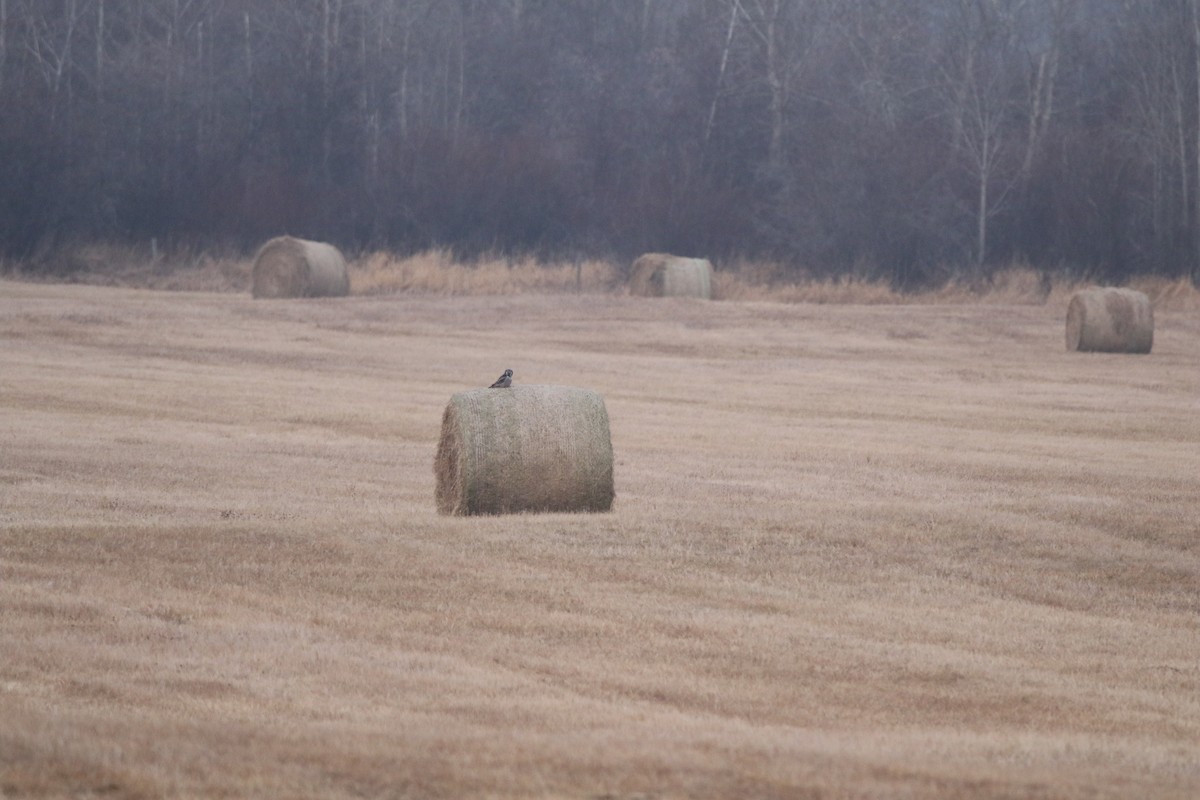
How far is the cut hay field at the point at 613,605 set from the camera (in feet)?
21.3

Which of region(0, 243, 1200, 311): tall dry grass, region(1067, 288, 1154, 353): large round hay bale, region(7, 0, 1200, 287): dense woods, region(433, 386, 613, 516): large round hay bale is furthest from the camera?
region(7, 0, 1200, 287): dense woods

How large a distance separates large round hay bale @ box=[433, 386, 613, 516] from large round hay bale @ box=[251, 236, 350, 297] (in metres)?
24.6

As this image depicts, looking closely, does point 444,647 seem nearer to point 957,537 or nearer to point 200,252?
point 957,537

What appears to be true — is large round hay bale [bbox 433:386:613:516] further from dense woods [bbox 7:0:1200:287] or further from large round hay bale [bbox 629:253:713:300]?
dense woods [bbox 7:0:1200:287]

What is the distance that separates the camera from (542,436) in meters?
13.0

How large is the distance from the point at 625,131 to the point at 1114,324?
1212 inches

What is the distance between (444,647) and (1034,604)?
3.86 meters

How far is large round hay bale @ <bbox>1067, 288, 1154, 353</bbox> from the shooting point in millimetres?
30750

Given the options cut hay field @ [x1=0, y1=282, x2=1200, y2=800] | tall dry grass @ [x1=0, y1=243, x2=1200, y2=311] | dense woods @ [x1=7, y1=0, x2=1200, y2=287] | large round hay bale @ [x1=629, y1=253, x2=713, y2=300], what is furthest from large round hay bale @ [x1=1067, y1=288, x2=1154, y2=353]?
dense woods @ [x1=7, y1=0, x2=1200, y2=287]

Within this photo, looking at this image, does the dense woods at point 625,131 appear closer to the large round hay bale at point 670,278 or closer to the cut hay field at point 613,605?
the large round hay bale at point 670,278

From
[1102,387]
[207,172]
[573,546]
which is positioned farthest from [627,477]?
[207,172]

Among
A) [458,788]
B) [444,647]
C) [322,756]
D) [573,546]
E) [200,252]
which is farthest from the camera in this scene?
[200,252]

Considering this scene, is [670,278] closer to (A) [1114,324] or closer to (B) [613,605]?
(A) [1114,324]

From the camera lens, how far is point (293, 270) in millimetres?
37344
